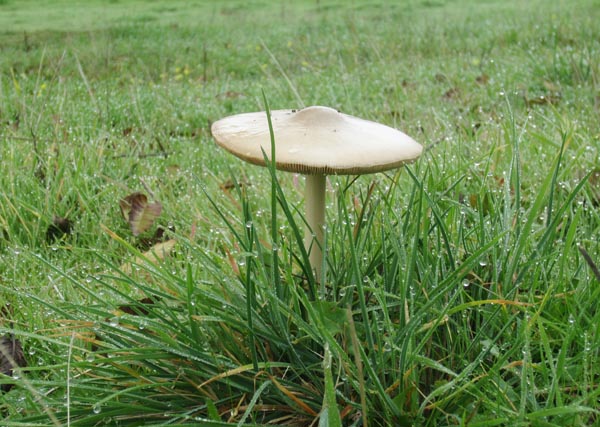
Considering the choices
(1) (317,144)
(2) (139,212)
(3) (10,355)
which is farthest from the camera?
(2) (139,212)

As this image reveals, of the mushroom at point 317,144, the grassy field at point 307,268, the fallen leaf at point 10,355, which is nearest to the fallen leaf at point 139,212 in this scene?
the grassy field at point 307,268

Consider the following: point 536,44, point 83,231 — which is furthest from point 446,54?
point 83,231

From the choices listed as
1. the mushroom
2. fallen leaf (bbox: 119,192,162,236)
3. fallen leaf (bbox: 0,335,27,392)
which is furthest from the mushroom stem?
fallen leaf (bbox: 119,192,162,236)

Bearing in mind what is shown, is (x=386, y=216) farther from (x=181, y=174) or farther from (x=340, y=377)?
(x=181, y=174)

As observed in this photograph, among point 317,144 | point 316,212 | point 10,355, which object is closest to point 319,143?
point 317,144

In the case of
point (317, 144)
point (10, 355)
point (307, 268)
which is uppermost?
point (317, 144)

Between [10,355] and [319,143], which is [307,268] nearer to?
[319,143]

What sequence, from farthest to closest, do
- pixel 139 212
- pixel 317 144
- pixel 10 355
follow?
pixel 139 212 → pixel 10 355 → pixel 317 144
